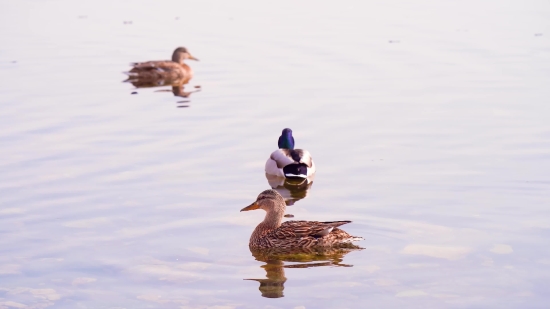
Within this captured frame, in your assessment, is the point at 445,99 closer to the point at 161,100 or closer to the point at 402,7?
the point at 161,100

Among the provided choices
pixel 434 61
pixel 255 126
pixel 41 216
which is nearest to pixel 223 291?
pixel 41 216

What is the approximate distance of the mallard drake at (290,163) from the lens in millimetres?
12297

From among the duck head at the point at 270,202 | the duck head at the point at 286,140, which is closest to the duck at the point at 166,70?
the duck head at the point at 286,140

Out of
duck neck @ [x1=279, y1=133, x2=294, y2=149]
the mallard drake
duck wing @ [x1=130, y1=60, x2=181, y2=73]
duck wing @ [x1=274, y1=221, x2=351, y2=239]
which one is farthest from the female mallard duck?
duck wing @ [x1=130, y1=60, x2=181, y2=73]

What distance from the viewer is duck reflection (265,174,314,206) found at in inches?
462

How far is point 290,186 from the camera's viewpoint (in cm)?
1252

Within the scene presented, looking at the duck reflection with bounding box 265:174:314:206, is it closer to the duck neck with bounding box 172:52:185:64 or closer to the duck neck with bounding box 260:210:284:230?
the duck neck with bounding box 260:210:284:230

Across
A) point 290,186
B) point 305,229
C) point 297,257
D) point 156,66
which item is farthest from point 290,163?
point 156,66

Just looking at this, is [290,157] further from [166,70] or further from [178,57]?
Result: [178,57]

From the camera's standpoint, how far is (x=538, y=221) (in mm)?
9766

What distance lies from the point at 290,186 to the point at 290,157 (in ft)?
1.41

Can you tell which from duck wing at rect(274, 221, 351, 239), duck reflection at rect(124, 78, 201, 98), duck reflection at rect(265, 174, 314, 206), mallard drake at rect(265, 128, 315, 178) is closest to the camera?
duck wing at rect(274, 221, 351, 239)

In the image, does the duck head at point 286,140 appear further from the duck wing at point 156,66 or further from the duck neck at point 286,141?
the duck wing at point 156,66

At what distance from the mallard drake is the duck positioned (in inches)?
293
